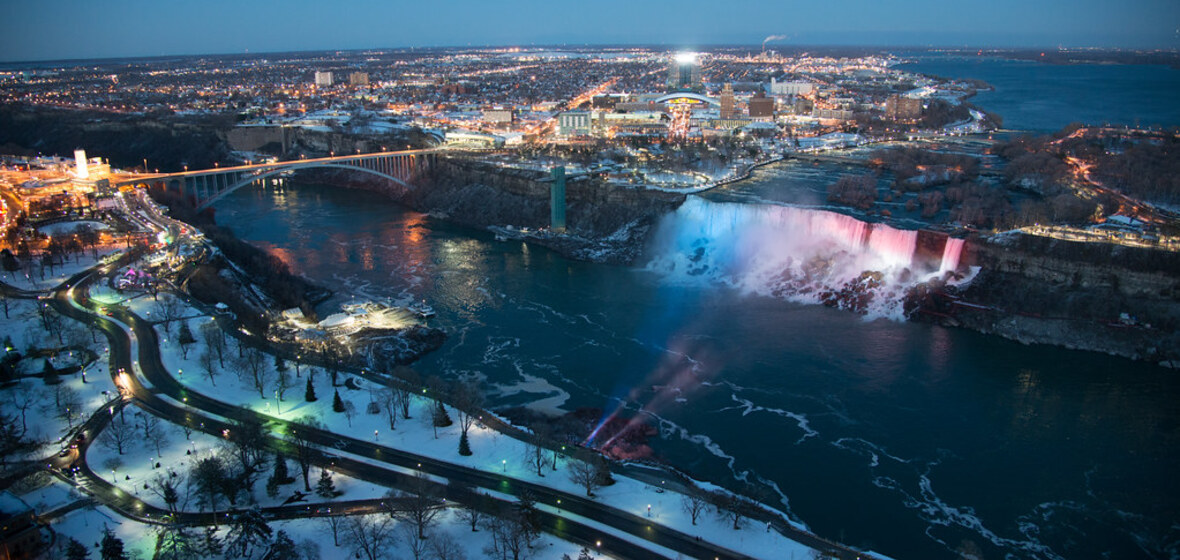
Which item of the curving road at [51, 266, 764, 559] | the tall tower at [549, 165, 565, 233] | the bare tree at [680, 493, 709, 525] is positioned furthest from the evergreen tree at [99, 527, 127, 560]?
the tall tower at [549, 165, 565, 233]

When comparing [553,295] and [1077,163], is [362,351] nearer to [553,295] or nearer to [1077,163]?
[553,295]

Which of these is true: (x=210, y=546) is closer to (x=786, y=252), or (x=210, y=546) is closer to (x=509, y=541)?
(x=509, y=541)

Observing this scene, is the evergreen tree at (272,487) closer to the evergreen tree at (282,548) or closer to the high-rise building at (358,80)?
the evergreen tree at (282,548)

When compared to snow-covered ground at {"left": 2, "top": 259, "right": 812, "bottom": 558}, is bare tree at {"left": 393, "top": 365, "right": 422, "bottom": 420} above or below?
above

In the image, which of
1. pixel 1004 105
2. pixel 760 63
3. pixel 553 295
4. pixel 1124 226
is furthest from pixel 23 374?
pixel 760 63

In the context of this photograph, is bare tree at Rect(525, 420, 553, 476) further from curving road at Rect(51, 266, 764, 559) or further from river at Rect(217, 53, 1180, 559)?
river at Rect(217, 53, 1180, 559)

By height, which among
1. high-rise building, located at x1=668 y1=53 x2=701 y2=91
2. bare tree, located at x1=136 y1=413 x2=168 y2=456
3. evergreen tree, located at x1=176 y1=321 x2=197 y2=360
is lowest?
bare tree, located at x1=136 y1=413 x2=168 y2=456
